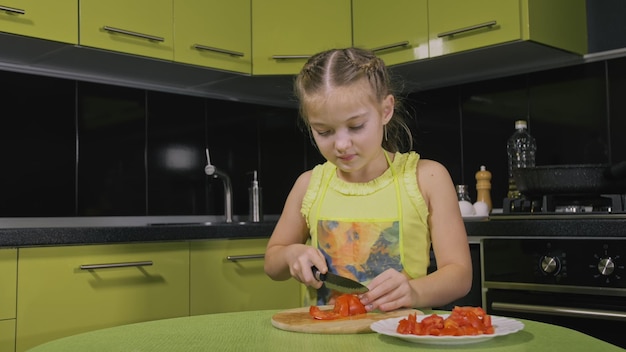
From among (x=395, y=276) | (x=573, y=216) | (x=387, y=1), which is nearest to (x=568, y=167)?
(x=573, y=216)

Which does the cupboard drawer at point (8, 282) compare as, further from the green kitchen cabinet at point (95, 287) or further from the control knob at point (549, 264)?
the control knob at point (549, 264)

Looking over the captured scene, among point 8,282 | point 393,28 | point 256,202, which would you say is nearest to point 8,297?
point 8,282

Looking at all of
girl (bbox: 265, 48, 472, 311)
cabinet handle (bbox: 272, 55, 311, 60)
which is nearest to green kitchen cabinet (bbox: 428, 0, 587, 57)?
cabinet handle (bbox: 272, 55, 311, 60)

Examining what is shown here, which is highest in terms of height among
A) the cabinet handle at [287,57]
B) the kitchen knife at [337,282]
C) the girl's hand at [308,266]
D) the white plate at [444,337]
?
the cabinet handle at [287,57]

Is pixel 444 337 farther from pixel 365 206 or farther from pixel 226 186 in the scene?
pixel 226 186

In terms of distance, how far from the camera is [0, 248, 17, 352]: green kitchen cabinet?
1.94m

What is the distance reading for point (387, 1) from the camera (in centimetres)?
285

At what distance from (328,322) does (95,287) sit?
1273mm

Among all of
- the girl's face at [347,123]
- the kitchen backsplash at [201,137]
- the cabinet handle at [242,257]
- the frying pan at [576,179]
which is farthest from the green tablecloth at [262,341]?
the kitchen backsplash at [201,137]

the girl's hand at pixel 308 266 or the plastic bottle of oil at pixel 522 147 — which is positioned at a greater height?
the plastic bottle of oil at pixel 522 147

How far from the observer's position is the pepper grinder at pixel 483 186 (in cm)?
285

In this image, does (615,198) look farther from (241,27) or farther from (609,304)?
(241,27)

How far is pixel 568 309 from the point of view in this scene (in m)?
2.01

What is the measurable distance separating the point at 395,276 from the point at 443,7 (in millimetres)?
1758
